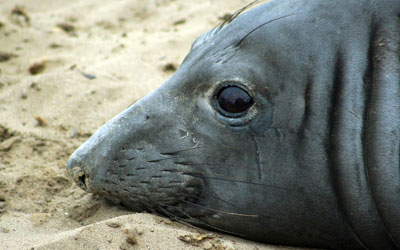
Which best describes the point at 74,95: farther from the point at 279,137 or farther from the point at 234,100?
the point at 279,137

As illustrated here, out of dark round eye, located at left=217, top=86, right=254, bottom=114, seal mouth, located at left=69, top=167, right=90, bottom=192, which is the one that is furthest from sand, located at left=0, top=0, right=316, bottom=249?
dark round eye, located at left=217, top=86, right=254, bottom=114

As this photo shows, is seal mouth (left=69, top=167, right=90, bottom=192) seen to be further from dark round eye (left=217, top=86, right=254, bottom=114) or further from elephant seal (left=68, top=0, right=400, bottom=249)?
dark round eye (left=217, top=86, right=254, bottom=114)

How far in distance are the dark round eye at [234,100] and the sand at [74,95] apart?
2.14ft

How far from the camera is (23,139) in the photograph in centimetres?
421

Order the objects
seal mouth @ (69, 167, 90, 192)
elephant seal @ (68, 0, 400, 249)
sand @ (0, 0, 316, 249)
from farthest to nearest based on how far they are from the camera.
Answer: seal mouth @ (69, 167, 90, 192), sand @ (0, 0, 316, 249), elephant seal @ (68, 0, 400, 249)

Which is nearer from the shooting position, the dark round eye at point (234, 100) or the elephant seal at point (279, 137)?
the elephant seal at point (279, 137)

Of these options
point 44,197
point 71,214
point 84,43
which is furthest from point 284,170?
point 84,43

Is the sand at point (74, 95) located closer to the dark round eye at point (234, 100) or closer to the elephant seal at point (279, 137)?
the elephant seal at point (279, 137)

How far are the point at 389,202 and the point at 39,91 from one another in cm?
327

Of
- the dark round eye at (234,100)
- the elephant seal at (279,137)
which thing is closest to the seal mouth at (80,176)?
the elephant seal at (279,137)

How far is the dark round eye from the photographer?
297 centimetres

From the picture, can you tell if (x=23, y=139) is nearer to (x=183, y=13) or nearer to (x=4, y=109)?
(x=4, y=109)

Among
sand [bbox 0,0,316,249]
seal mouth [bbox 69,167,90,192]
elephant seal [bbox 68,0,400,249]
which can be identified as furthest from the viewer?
seal mouth [bbox 69,167,90,192]

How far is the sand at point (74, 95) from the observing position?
2.92 metres
